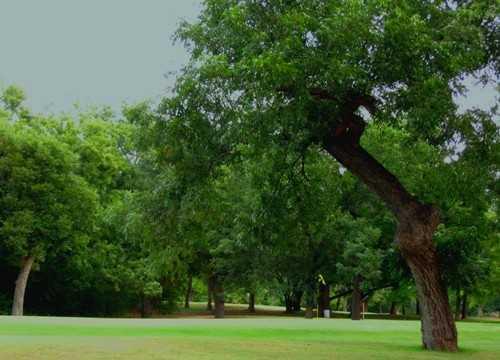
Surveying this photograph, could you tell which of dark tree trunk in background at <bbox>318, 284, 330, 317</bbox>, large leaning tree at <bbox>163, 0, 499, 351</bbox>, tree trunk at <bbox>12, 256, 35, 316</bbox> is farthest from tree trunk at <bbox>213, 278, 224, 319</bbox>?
large leaning tree at <bbox>163, 0, 499, 351</bbox>

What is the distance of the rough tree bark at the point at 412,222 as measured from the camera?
16.5 m

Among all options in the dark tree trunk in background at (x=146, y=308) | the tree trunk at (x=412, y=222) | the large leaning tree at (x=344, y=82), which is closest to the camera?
the large leaning tree at (x=344, y=82)

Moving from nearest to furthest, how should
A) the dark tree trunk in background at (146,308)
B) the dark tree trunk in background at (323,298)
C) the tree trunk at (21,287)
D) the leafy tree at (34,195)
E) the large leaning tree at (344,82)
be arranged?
the large leaning tree at (344,82), the leafy tree at (34,195), the tree trunk at (21,287), the dark tree trunk in background at (323,298), the dark tree trunk in background at (146,308)

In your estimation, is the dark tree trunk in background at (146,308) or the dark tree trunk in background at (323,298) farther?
the dark tree trunk in background at (146,308)

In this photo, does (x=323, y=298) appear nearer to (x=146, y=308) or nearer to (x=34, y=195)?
(x=146, y=308)

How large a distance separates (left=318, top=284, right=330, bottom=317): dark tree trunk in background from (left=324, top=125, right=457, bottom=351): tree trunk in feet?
105

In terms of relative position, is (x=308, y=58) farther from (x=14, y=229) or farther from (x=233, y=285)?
(x=233, y=285)

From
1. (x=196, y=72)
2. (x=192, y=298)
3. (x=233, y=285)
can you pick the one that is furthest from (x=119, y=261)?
(x=192, y=298)

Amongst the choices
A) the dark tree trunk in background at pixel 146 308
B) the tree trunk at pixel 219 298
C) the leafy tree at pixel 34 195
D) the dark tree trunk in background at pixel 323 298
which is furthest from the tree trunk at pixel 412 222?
the dark tree trunk in background at pixel 146 308

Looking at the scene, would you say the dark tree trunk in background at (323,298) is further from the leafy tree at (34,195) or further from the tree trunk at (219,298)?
the leafy tree at (34,195)

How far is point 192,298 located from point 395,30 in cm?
8486

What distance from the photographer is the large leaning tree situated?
1288 cm

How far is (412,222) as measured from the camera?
1645 cm

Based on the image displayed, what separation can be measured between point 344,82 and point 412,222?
4.63 meters
